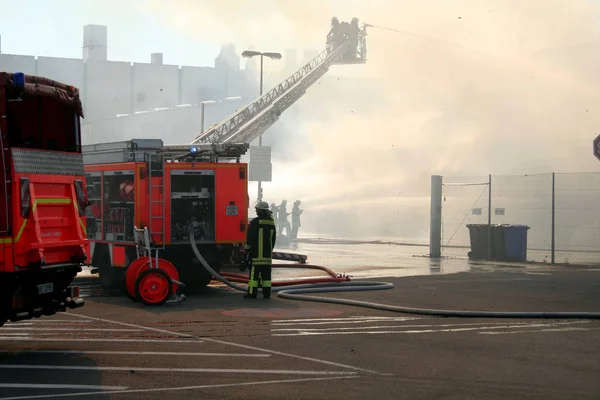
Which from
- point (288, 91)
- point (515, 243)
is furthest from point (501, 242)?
point (288, 91)

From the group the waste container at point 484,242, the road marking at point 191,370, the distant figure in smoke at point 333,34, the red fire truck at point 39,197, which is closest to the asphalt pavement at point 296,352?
the road marking at point 191,370

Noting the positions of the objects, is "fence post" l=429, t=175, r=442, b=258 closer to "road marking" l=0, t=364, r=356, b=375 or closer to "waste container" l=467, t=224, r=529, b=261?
"waste container" l=467, t=224, r=529, b=261

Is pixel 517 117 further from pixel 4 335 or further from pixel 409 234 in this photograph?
pixel 4 335

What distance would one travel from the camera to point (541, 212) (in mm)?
39094

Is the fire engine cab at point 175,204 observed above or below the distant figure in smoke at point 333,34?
below

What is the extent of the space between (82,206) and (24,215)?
3.78 ft

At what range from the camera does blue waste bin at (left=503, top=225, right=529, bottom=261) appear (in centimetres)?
2552

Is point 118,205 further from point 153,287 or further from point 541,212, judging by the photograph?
point 541,212

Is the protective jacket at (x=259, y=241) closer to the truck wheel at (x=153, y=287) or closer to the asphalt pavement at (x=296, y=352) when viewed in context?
the asphalt pavement at (x=296, y=352)

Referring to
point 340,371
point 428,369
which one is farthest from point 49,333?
point 428,369

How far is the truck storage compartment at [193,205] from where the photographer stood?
1616 centimetres

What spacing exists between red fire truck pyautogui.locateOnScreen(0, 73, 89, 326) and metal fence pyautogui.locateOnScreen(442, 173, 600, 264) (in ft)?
69.3

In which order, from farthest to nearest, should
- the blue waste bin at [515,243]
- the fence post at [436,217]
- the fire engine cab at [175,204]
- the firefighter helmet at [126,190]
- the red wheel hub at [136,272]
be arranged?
the fence post at [436,217], the blue waste bin at [515,243], the firefighter helmet at [126,190], the fire engine cab at [175,204], the red wheel hub at [136,272]

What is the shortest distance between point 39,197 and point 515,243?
18.6 metres
